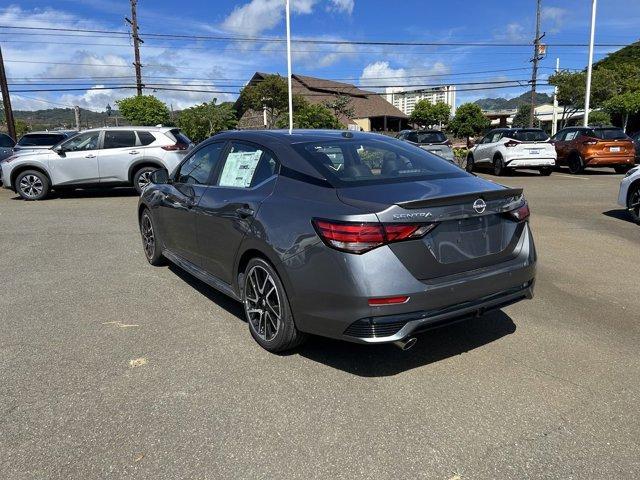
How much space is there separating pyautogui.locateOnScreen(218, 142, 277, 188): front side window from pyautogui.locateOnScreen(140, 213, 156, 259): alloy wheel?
1994 millimetres

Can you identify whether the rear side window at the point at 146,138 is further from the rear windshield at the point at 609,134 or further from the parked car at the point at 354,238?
the rear windshield at the point at 609,134

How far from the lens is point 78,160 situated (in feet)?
41.8

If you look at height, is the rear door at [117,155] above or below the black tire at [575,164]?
above

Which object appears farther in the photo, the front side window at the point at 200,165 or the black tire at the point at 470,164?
the black tire at the point at 470,164

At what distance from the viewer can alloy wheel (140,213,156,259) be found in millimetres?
6146

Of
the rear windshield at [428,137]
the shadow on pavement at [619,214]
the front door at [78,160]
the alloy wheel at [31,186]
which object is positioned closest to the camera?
the shadow on pavement at [619,214]

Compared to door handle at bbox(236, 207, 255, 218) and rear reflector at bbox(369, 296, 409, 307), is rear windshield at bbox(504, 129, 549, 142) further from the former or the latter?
rear reflector at bbox(369, 296, 409, 307)

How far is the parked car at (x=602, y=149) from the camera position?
1727 centimetres

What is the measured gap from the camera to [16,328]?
4387mm

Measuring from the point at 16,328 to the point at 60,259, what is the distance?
255 cm

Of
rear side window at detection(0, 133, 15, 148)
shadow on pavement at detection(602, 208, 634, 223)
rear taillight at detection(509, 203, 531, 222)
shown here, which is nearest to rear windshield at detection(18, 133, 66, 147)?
rear side window at detection(0, 133, 15, 148)

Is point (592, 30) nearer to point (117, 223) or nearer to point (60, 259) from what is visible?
point (117, 223)

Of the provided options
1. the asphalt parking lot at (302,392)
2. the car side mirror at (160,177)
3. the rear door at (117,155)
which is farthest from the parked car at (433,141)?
the car side mirror at (160,177)

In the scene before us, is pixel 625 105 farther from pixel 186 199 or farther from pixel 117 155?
pixel 186 199
